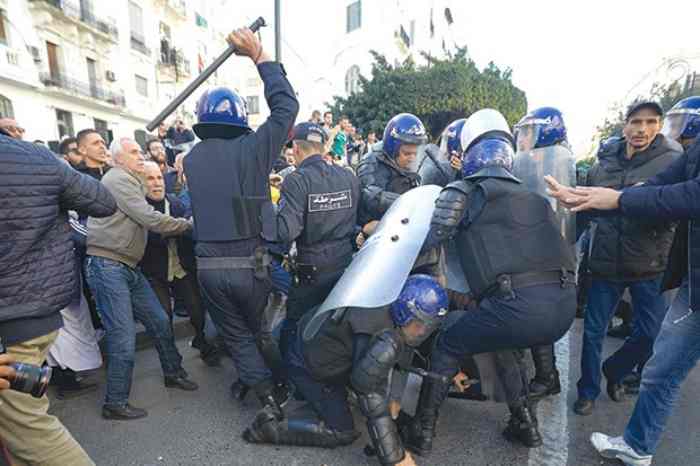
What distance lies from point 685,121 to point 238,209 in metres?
3.45

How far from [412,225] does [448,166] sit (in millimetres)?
1673

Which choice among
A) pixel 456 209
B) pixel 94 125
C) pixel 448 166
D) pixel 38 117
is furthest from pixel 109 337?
pixel 94 125

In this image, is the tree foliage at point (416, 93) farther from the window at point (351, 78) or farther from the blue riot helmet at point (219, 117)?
the blue riot helmet at point (219, 117)

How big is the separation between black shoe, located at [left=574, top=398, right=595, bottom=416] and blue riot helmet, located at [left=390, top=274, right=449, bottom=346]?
1403 millimetres

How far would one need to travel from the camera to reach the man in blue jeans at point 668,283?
73.2 inches

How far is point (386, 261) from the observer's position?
2258 mm

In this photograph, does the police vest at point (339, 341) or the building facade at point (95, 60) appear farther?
the building facade at point (95, 60)

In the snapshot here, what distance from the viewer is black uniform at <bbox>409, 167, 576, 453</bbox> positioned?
2.10 m

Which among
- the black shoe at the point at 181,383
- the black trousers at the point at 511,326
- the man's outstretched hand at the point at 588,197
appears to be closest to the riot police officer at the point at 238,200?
the black shoe at the point at 181,383

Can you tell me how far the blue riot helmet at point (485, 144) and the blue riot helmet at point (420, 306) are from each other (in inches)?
28.0

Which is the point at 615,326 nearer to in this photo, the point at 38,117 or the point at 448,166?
the point at 448,166

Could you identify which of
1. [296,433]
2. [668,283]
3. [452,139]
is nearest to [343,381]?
[296,433]

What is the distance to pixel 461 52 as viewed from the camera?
2092cm

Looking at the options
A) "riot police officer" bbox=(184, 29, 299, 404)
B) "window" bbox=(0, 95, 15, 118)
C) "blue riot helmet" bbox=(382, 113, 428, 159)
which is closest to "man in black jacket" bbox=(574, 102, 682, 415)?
"blue riot helmet" bbox=(382, 113, 428, 159)
